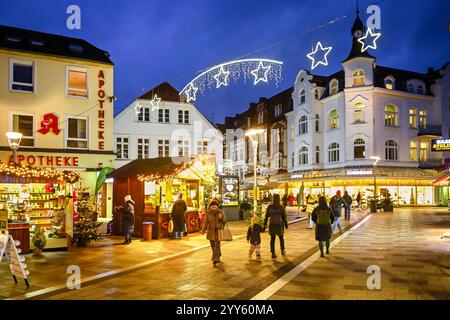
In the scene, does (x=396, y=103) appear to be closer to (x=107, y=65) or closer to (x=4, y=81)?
(x=107, y=65)

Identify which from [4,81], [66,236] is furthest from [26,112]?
[66,236]

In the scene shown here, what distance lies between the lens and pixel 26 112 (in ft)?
72.8

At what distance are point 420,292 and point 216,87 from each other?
8.10 m

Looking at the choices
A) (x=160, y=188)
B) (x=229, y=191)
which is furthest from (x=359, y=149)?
(x=160, y=188)

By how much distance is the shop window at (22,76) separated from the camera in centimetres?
2195

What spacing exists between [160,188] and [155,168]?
2.83 feet

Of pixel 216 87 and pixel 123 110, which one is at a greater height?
pixel 123 110

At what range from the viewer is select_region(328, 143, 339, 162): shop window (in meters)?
41.1

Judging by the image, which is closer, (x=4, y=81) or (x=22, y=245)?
(x=22, y=245)

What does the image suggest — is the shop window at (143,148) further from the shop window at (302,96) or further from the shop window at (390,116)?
the shop window at (390,116)

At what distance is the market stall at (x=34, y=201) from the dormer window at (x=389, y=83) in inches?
1296

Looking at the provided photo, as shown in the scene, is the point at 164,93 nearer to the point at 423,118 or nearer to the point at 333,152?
the point at 333,152

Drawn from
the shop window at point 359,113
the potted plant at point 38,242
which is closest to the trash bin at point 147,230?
the potted plant at point 38,242
